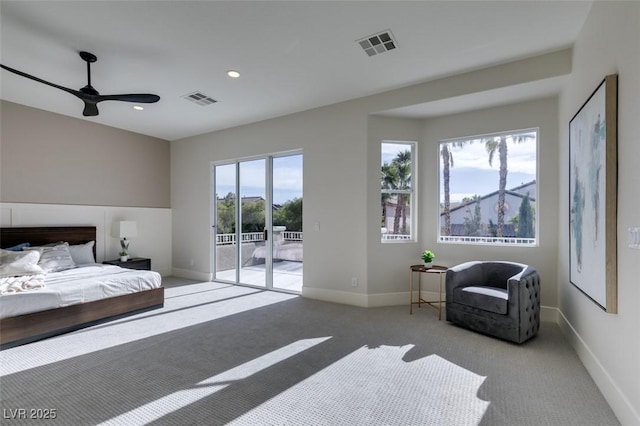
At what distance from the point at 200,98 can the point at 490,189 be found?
438cm

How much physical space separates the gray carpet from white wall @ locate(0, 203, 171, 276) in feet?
8.30

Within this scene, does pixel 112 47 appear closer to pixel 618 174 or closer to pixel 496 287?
pixel 618 174

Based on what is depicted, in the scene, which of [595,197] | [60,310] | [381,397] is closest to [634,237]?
[595,197]

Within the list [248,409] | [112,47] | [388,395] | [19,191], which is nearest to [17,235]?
[19,191]

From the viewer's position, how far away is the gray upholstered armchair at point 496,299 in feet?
9.86

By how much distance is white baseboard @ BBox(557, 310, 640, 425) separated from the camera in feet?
5.93

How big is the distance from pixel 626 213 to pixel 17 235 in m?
6.90

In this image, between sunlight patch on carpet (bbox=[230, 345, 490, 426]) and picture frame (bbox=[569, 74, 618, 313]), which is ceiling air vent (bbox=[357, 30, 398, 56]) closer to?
picture frame (bbox=[569, 74, 618, 313])

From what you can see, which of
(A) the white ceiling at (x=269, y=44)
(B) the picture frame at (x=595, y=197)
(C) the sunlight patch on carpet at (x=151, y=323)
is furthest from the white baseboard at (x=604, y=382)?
(C) the sunlight patch on carpet at (x=151, y=323)

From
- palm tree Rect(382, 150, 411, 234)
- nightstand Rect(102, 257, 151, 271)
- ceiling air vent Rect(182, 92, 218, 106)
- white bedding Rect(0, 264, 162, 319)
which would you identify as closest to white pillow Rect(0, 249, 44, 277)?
white bedding Rect(0, 264, 162, 319)

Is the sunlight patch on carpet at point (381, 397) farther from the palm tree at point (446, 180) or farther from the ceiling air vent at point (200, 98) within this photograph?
the ceiling air vent at point (200, 98)

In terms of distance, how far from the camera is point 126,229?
5523 mm

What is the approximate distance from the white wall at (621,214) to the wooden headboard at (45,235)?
22.4 ft

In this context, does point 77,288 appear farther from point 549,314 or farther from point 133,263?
point 549,314
